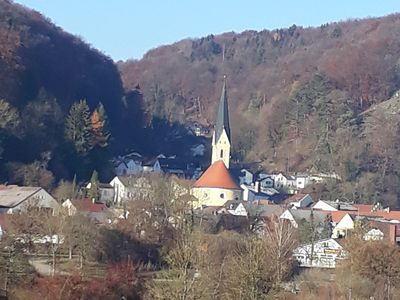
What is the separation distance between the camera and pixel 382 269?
2523 cm

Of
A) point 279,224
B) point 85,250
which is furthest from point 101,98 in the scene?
point 85,250

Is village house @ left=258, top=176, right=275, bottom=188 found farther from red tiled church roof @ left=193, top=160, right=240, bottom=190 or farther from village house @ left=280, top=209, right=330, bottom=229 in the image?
village house @ left=280, top=209, right=330, bottom=229

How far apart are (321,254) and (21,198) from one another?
11.9 m

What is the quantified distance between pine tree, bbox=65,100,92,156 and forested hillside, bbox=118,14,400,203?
1359cm

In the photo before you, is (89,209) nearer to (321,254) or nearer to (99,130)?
(321,254)

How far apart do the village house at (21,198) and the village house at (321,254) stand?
8753 mm

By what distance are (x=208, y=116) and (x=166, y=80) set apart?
28.1 ft

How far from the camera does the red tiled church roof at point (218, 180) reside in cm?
5053

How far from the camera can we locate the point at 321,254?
3111 cm

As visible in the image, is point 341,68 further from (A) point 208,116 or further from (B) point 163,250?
(B) point 163,250

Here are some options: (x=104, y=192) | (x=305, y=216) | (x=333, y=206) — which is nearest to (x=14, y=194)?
(x=104, y=192)

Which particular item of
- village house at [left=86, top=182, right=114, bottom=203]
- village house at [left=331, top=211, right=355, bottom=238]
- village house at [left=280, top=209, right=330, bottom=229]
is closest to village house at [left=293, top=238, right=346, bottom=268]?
village house at [left=280, top=209, right=330, bottom=229]

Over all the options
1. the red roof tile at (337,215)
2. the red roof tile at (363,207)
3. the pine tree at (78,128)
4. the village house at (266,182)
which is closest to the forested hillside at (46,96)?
the pine tree at (78,128)

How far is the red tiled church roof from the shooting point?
5053 cm
